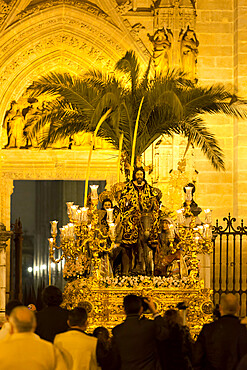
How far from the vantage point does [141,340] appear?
25.2 ft

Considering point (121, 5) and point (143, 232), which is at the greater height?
point (121, 5)

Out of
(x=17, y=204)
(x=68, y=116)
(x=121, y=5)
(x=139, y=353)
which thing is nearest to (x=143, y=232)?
(x=68, y=116)

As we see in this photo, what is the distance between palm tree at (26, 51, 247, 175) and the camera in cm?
1780

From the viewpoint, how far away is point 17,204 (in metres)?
30.5

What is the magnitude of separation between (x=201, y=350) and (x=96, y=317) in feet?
20.0

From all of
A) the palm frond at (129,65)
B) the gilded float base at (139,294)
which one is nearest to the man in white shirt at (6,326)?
the gilded float base at (139,294)

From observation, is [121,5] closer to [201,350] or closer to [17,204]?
[17,204]

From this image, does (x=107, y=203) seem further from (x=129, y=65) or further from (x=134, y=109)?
(x=129, y=65)

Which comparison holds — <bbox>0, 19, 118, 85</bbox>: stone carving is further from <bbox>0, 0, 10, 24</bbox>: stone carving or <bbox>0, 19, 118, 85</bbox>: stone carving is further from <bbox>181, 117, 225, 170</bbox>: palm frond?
<bbox>181, 117, 225, 170</bbox>: palm frond

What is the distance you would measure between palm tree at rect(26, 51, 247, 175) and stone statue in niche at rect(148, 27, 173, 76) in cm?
116

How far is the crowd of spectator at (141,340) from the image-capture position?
23.3 ft

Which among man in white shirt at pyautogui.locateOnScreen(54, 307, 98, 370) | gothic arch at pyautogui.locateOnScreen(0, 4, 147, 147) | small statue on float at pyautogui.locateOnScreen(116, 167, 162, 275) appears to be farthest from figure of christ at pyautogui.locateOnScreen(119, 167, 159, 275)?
man in white shirt at pyautogui.locateOnScreen(54, 307, 98, 370)

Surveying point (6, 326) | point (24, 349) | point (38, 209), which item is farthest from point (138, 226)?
point (38, 209)

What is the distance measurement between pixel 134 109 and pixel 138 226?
4.25 metres
